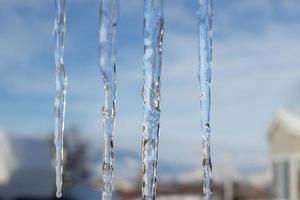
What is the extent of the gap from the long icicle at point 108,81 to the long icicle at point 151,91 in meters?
0.22

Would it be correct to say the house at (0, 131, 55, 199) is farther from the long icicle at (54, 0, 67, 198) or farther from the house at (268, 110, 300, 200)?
the house at (268, 110, 300, 200)

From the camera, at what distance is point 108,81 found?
3.46m

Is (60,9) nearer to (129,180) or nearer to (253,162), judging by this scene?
(253,162)

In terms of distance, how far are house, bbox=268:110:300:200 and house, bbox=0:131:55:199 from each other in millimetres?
10377

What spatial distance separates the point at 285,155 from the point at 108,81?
17.9 metres

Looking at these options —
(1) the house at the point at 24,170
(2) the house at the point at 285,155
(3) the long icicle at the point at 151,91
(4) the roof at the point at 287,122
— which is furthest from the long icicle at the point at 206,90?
(4) the roof at the point at 287,122

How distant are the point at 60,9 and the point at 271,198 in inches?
752

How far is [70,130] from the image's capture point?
101 feet

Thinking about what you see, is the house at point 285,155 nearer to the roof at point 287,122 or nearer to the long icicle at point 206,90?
the roof at point 287,122

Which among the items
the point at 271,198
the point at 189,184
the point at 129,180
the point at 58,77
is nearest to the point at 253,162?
the point at 189,184

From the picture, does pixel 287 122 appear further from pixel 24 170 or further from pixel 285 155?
pixel 24 170

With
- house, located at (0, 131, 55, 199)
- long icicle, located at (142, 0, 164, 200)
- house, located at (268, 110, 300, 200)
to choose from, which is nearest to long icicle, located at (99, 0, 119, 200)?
long icicle, located at (142, 0, 164, 200)

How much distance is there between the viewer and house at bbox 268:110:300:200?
65.4 feet

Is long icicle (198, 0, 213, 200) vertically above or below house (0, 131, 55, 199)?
above
